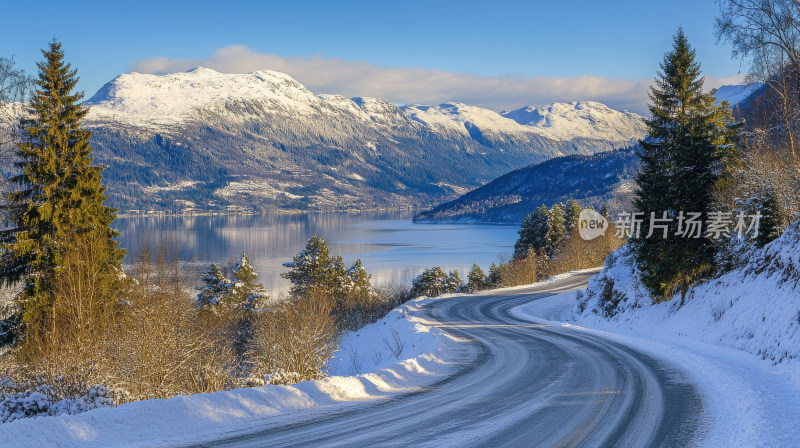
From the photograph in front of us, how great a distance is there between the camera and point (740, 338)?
43.1ft

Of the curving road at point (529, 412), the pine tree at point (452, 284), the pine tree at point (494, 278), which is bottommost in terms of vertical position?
the pine tree at point (452, 284)

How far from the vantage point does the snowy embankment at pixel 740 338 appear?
7.26 meters

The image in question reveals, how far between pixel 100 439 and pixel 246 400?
6.40 feet

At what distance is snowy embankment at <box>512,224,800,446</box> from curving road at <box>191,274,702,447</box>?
1.62ft

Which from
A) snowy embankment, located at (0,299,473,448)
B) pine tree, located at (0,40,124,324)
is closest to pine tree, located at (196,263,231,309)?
pine tree, located at (0,40,124,324)

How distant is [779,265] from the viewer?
565 inches

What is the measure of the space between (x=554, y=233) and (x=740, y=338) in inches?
2352

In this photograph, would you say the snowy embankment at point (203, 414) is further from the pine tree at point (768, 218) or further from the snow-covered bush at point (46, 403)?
the pine tree at point (768, 218)

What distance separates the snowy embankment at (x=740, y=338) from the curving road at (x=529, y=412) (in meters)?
0.49

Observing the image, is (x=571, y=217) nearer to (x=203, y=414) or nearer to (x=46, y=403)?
(x=46, y=403)

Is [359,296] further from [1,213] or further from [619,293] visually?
[1,213]

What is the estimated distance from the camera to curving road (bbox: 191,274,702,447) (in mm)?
6438

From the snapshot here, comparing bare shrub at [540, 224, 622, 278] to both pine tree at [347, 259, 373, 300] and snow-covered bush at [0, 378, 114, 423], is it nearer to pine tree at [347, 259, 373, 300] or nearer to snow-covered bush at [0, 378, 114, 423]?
pine tree at [347, 259, 373, 300]

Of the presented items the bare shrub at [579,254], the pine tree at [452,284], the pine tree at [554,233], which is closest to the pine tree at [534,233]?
the pine tree at [554,233]
